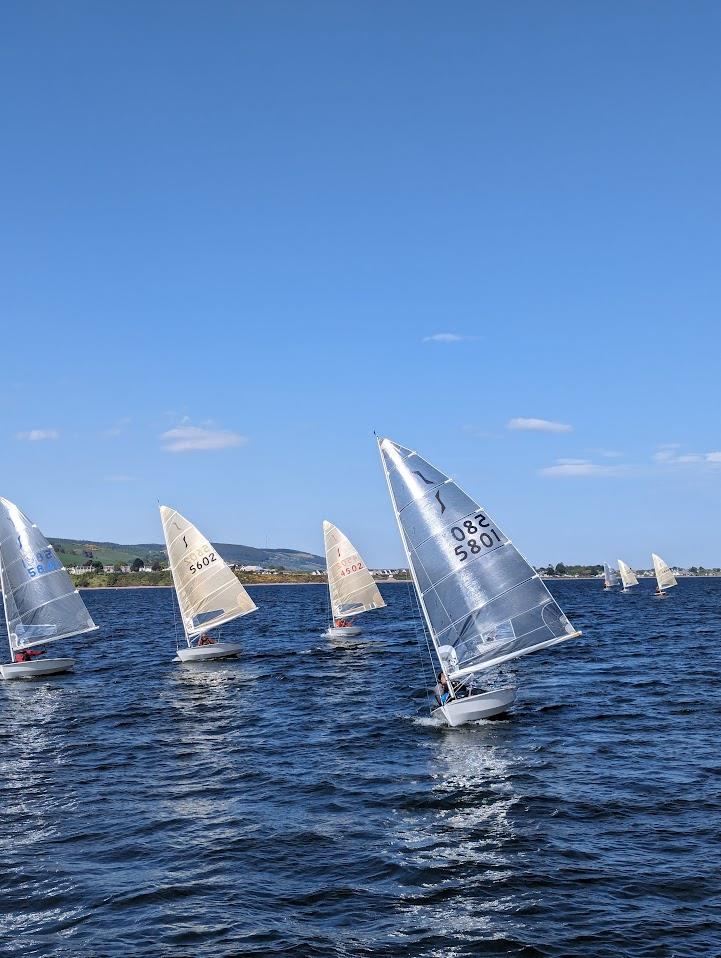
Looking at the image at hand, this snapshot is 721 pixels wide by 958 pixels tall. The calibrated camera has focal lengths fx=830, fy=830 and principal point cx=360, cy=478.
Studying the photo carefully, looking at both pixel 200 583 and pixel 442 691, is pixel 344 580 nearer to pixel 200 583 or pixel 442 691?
pixel 200 583

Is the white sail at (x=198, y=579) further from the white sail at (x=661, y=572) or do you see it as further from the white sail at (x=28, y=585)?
the white sail at (x=661, y=572)

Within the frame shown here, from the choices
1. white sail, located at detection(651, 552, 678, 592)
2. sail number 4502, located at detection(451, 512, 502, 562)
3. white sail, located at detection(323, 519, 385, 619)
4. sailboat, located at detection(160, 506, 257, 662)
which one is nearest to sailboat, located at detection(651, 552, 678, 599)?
white sail, located at detection(651, 552, 678, 592)

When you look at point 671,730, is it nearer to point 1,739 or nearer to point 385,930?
point 385,930

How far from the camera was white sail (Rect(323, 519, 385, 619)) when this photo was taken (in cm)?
7319

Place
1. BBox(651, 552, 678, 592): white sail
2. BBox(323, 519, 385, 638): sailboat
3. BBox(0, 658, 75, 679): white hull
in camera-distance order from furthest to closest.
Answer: BBox(651, 552, 678, 592): white sail, BBox(323, 519, 385, 638): sailboat, BBox(0, 658, 75, 679): white hull

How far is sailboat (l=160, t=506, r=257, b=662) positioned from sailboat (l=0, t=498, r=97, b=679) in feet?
25.1

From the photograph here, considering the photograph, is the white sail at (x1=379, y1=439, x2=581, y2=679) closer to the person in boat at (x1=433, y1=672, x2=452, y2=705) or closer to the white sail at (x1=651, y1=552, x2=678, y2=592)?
the person in boat at (x1=433, y1=672, x2=452, y2=705)

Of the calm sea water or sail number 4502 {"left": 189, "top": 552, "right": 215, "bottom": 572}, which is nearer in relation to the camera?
the calm sea water

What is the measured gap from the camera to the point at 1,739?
33.9 m

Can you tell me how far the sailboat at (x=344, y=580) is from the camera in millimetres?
73188

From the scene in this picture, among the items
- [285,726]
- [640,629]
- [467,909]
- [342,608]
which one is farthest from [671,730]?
A: [640,629]

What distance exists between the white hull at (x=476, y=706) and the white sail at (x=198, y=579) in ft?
94.0

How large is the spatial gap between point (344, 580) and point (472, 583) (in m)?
42.6

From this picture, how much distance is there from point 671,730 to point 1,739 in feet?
87.7
